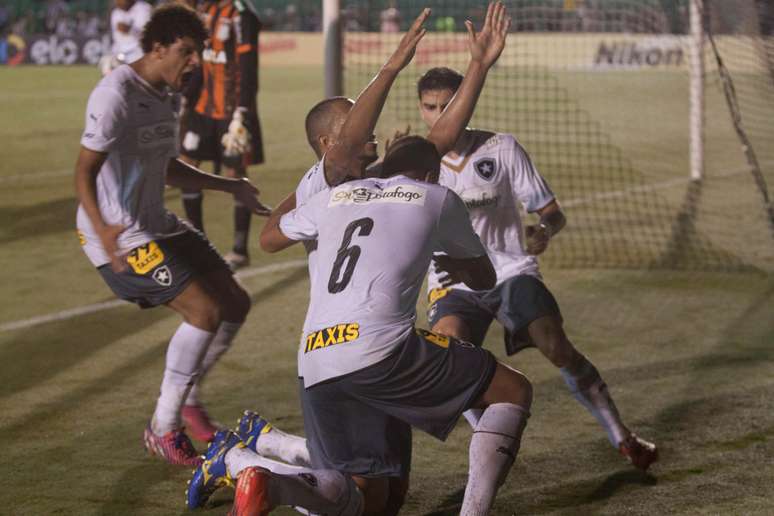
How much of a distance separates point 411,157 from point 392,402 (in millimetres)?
904

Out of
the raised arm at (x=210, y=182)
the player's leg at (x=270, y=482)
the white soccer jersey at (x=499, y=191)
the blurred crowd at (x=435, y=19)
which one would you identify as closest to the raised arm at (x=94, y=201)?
the raised arm at (x=210, y=182)

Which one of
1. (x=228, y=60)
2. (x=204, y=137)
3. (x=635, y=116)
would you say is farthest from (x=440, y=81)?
(x=635, y=116)

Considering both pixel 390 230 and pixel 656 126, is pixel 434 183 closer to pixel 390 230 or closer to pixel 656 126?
pixel 390 230

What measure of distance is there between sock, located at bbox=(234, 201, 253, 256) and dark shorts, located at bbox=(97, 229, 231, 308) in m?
4.30

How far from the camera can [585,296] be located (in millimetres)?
9492

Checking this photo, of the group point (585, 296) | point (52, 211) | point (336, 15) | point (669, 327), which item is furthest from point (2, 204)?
point (669, 327)

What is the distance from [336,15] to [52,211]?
4466 millimetres

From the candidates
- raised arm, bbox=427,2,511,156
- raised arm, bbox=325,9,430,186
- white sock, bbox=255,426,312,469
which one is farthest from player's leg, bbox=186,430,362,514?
raised arm, bbox=427,2,511,156

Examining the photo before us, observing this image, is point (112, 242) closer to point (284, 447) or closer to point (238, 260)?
point (284, 447)

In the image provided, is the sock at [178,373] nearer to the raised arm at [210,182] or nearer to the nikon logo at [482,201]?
the raised arm at [210,182]

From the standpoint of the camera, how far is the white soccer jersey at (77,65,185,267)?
19.7 feet

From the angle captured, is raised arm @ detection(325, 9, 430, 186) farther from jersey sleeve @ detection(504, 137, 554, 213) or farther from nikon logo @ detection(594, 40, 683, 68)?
nikon logo @ detection(594, 40, 683, 68)

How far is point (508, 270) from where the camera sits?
19.4 ft

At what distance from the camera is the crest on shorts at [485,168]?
598cm
